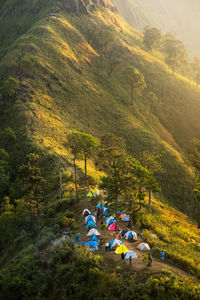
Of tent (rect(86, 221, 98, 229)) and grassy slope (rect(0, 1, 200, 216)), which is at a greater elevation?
grassy slope (rect(0, 1, 200, 216))

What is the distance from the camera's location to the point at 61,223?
1247 inches

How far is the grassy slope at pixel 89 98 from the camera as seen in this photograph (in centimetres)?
6300

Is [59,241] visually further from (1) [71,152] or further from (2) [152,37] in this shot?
(2) [152,37]

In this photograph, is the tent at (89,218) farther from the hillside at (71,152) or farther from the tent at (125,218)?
the tent at (125,218)

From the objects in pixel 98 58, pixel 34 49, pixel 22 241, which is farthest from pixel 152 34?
pixel 22 241

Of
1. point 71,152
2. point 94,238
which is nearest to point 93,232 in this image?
point 94,238

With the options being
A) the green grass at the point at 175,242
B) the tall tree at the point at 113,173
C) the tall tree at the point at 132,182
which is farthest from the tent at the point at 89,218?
the green grass at the point at 175,242

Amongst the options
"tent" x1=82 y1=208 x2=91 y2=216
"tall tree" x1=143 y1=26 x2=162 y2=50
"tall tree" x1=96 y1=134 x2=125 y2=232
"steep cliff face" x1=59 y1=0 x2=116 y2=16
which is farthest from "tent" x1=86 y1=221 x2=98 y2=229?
"tall tree" x1=143 y1=26 x2=162 y2=50

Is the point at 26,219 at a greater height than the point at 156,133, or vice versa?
the point at 156,133

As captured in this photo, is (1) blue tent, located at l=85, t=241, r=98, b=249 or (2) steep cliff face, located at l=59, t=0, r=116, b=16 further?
(2) steep cliff face, located at l=59, t=0, r=116, b=16

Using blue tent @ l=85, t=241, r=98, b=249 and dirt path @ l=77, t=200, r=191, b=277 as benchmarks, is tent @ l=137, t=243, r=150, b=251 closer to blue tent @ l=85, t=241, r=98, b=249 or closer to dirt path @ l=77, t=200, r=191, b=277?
dirt path @ l=77, t=200, r=191, b=277

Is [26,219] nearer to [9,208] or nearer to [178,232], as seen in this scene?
[9,208]

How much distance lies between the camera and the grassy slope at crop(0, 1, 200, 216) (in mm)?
63000

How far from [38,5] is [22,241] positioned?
144097mm
